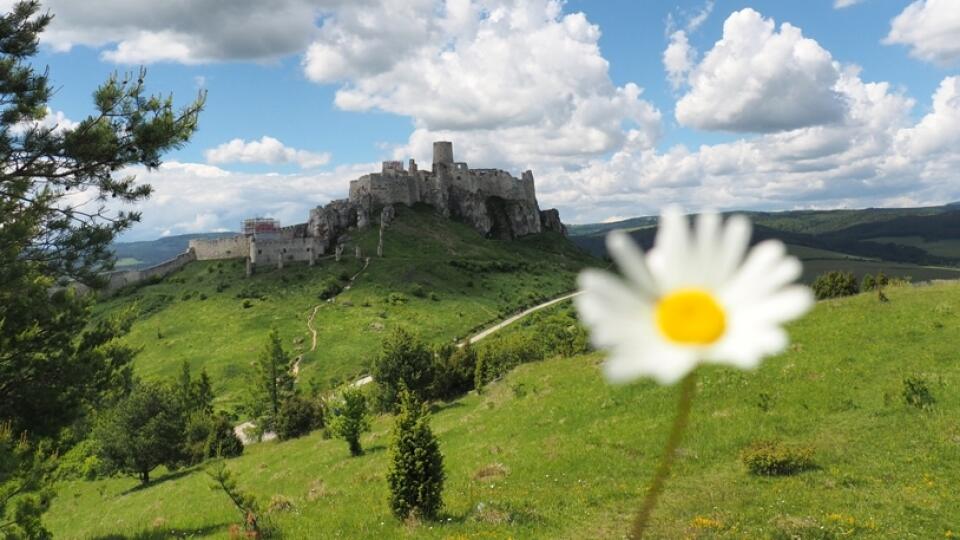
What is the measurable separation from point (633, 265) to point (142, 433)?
54297 mm

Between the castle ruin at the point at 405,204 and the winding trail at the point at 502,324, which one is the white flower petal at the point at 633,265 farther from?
the castle ruin at the point at 405,204

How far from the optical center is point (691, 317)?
1489 millimetres

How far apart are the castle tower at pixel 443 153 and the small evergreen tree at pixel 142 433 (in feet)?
442

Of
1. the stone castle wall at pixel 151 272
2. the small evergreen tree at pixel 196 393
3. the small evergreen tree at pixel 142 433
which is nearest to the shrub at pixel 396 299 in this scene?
the small evergreen tree at pixel 196 393

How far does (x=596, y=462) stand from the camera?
76.7 ft

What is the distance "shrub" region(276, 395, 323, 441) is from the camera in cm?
5478

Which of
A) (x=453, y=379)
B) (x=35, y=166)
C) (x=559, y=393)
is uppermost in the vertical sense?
(x=35, y=166)

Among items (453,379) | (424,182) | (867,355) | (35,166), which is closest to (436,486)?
(35,166)

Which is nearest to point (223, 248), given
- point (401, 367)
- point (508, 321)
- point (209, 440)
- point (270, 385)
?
point (508, 321)

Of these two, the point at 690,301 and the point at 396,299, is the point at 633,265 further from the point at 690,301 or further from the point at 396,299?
the point at 396,299

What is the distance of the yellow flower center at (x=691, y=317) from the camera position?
57.1 inches

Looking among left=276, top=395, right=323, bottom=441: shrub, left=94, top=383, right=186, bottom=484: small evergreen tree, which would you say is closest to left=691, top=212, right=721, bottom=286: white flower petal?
left=94, top=383, right=186, bottom=484: small evergreen tree

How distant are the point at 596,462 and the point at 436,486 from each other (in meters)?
8.25

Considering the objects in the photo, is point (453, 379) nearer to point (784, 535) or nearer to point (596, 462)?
point (596, 462)
